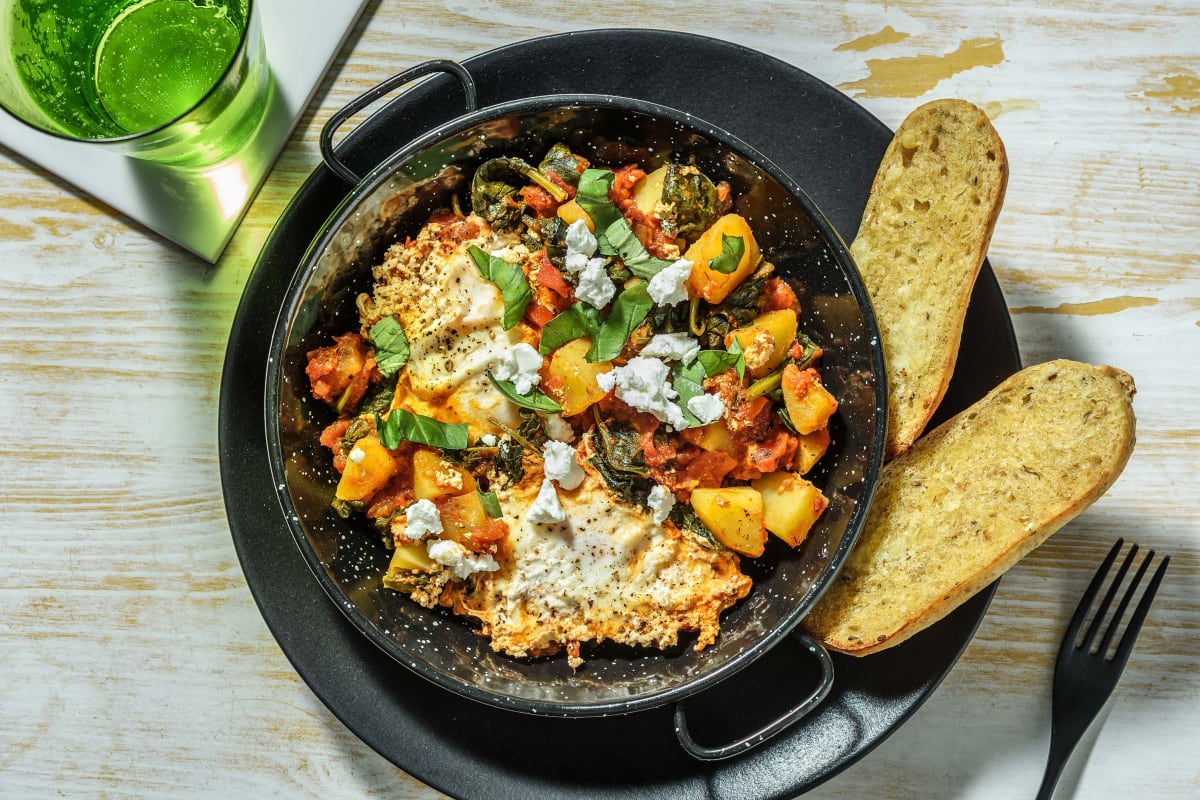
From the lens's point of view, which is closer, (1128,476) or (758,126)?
(758,126)

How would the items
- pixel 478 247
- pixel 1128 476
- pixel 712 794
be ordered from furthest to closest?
pixel 1128 476 → pixel 712 794 → pixel 478 247

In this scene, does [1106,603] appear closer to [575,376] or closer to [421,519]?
[575,376]

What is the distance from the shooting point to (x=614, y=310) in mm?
3164

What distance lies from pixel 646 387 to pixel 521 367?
414mm

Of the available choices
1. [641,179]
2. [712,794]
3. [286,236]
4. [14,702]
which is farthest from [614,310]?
[14,702]

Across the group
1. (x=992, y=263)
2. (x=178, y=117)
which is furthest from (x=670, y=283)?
(x=178, y=117)

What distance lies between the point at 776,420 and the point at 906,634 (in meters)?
0.82

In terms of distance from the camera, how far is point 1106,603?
3.61 metres

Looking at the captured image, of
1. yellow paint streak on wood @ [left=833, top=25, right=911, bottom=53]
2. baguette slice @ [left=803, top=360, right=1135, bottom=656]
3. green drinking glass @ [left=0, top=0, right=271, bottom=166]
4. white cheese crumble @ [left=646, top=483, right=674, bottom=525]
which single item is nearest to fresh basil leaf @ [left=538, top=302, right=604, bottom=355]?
white cheese crumble @ [left=646, top=483, right=674, bottom=525]

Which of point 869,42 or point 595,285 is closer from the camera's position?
point 595,285

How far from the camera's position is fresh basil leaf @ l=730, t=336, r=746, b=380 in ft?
10.3

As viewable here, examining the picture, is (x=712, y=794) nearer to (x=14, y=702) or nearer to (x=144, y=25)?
(x=14, y=702)

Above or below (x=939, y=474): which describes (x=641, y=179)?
above

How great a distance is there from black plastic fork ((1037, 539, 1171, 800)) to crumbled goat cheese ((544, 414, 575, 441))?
2.07 meters
